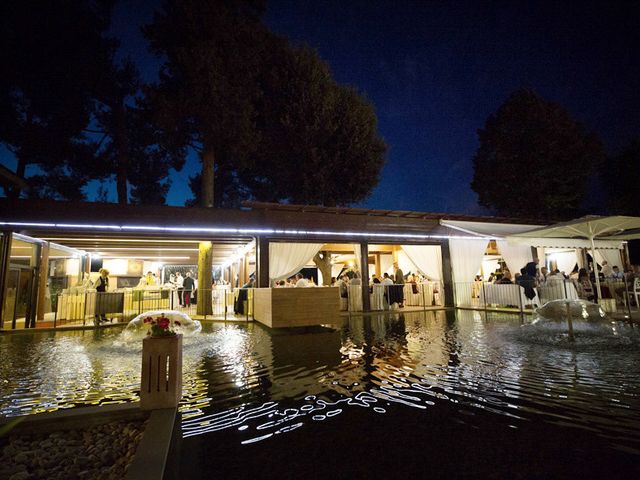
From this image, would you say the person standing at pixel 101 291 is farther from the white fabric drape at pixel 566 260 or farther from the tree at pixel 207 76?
the white fabric drape at pixel 566 260

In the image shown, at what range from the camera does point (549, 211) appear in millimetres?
22984

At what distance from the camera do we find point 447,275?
14.2 meters

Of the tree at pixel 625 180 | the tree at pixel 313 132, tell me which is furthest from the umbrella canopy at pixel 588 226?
the tree at pixel 625 180

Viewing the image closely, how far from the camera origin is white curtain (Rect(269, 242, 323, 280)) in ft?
39.2

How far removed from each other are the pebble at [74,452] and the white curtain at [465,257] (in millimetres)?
13542

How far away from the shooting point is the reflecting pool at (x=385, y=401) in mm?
2170

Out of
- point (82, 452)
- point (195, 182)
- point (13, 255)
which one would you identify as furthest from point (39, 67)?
point (82, 452)

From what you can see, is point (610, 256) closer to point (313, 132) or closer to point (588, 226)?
point (588, 226)

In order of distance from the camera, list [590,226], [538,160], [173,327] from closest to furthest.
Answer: [173,327] < [590,226] < [538,160]

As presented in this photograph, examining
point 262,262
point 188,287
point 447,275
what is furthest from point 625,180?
point 188,287

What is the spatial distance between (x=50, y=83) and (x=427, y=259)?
64.2 ft

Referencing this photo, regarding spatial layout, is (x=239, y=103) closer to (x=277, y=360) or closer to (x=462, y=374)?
(x=277, y=360)

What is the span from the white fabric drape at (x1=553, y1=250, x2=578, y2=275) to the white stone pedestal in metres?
18.5

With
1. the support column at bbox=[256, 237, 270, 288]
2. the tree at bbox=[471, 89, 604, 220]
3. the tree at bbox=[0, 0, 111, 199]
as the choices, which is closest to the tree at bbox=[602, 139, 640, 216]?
the tree at bbox=[471, 89, 604, 220]
